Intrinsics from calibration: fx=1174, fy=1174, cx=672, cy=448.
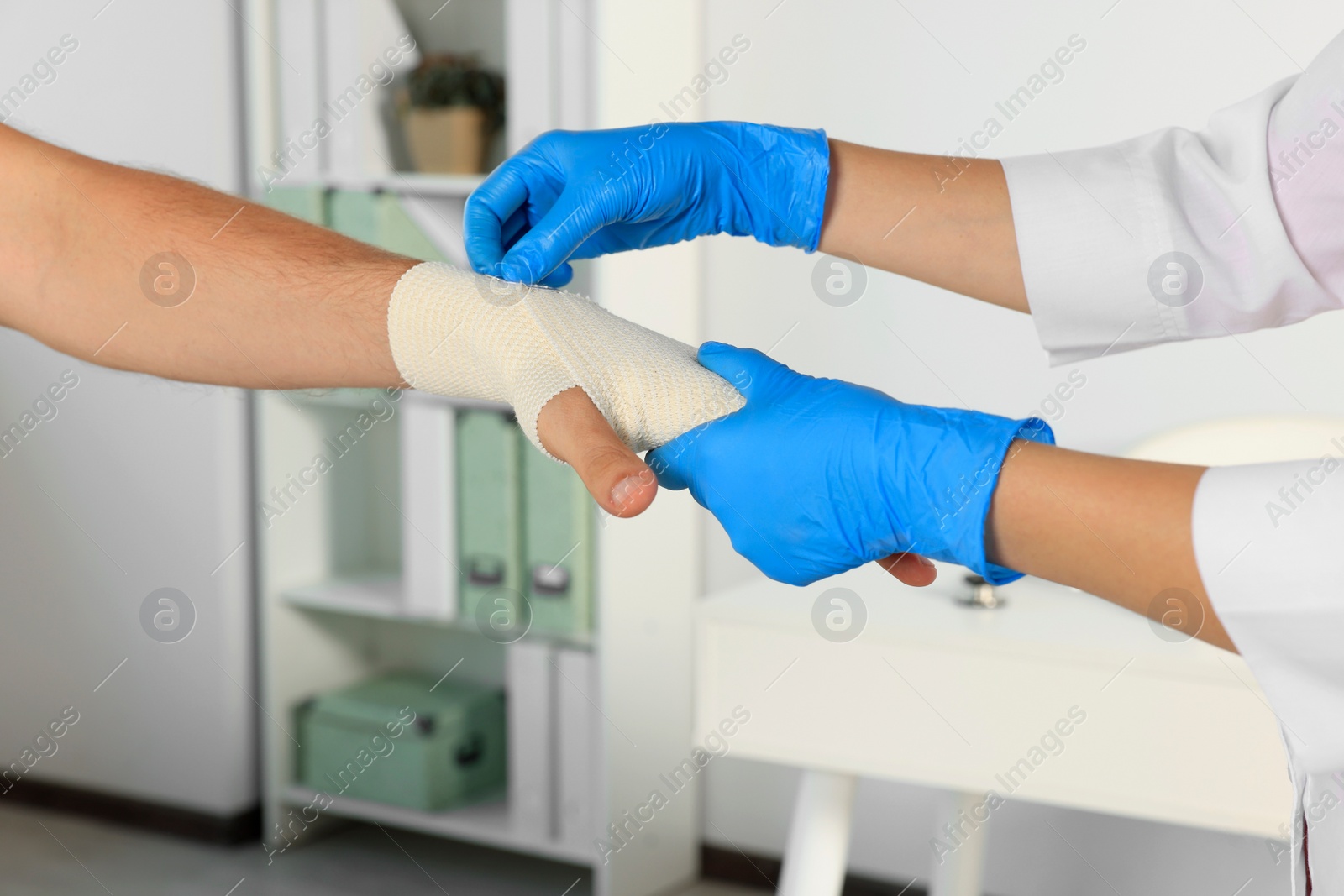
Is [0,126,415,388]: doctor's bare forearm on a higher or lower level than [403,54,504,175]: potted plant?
lower

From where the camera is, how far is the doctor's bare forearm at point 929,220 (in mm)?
991

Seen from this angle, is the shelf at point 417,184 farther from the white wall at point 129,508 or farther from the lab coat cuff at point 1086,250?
the lab coat cuff at point 1086,250

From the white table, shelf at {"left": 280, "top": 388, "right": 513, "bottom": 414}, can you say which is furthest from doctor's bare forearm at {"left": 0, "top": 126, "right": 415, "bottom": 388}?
shelf at {"left": 280, "top": 388, "right": 513, "bottom": 414}

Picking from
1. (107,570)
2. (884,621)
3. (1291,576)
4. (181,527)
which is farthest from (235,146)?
(1291,576)

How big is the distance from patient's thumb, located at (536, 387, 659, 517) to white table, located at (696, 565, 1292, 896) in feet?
2.11

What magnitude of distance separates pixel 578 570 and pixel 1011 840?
836 mm

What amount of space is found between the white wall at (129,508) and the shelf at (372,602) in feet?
0.47

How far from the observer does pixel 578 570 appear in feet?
6.34

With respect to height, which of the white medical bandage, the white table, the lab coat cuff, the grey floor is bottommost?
the grey floor

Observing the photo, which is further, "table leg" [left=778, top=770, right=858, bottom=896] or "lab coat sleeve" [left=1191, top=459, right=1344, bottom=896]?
"table leg" [left=778, top=770, right=858, bottom=896]

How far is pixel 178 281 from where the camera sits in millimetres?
879

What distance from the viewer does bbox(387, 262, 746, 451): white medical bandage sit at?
822 mm

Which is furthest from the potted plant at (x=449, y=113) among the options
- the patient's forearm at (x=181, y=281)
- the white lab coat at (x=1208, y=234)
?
the white lab coat at (x=1208, y=234)

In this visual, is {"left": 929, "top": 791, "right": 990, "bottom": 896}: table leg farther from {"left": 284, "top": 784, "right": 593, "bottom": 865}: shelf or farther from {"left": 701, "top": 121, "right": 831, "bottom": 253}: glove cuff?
{"left": 701, "top": 121, "right": 831, "bottom": 253}: glove cuff
